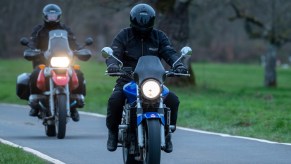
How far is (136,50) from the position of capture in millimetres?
10219

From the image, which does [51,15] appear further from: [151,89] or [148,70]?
[151,89]

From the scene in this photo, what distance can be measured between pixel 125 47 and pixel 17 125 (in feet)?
23.8

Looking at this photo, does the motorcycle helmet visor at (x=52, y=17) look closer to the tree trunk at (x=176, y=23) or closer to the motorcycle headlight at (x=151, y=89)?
the motorcycle headlight at (x=151, y=89)

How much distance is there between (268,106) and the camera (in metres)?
21.1

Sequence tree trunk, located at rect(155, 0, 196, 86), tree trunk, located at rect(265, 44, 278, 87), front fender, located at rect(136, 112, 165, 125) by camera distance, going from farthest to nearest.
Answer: tree trunk, located at rect(265, 44, 278, 87)
tree trunk, located at rect(155, 0, 196, 86)
front fender, located at rect(136, 112, 165, 125)

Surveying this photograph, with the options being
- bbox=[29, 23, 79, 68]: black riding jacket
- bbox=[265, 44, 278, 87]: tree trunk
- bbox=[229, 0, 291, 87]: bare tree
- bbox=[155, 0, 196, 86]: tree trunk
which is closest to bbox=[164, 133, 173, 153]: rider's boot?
bbox=[29, 23, 79, 68]: black riding jacket

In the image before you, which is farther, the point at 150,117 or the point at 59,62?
the point at 59,62

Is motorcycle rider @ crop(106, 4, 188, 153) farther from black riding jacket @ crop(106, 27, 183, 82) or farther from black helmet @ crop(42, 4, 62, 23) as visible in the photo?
black helmet @ crop(42, 4, 62, 23)

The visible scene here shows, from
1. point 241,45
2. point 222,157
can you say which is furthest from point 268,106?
point 241,45

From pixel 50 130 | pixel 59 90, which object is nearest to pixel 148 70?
pixel 59 90

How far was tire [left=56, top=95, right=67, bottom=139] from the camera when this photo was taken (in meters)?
14.3

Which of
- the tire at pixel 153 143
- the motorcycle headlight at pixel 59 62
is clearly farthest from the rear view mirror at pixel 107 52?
the motorcycle headlight at pixel 59 62

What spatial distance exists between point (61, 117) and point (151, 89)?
5.20m

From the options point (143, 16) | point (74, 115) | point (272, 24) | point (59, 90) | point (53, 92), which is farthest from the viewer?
point (272, 24)
